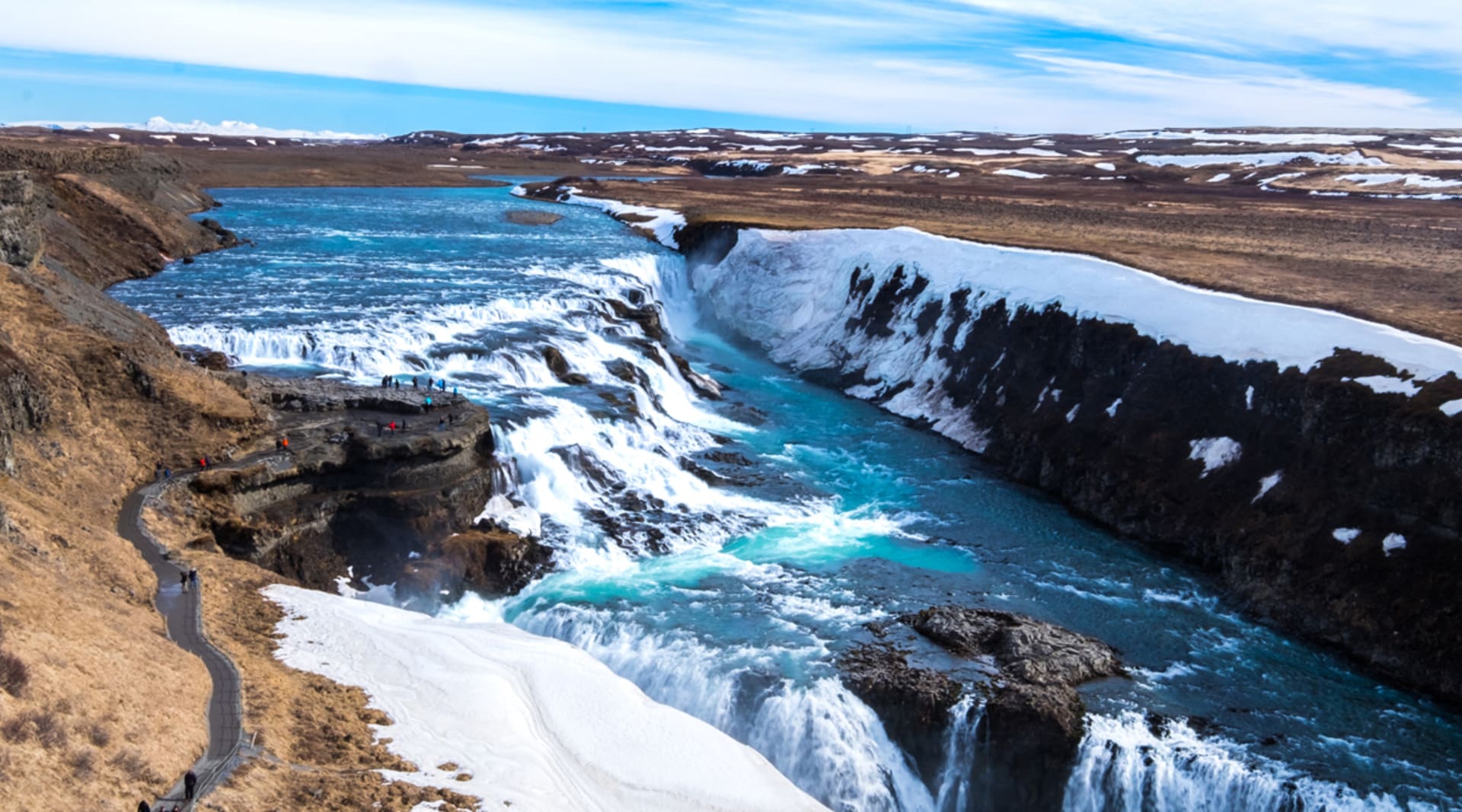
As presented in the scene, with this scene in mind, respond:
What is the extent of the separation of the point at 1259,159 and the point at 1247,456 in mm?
115616

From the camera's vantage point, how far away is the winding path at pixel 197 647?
15445mm

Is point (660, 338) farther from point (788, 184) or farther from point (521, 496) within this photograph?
point (788, 184)

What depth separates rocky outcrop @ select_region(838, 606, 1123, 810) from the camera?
2052cm

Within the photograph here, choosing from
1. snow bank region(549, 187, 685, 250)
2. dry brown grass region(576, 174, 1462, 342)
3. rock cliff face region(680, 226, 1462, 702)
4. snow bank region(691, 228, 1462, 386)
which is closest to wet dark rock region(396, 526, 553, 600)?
rock cliff face region(680, 226, 1462, 702)

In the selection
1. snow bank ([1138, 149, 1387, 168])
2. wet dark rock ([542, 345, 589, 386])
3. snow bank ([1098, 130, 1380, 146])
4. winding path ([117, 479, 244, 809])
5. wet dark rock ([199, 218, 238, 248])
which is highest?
snow bank ([1098, 130, 1380, 146])

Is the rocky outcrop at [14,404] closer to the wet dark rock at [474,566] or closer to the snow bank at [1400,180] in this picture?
the wet dark rock at [474,566]

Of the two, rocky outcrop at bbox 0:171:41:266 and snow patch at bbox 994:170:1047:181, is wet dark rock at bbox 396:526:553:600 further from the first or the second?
snow patch at bbox 994:170:1047:181

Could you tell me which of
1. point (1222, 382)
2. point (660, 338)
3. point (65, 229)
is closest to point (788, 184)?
point (660, 338)

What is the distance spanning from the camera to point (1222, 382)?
3372 centimetres

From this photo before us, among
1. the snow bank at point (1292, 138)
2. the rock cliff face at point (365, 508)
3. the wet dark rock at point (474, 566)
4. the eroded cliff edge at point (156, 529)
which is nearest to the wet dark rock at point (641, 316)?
the eroded cliff edge at point (156, 529)

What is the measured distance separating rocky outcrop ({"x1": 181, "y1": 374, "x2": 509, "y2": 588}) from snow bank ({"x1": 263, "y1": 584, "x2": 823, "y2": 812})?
3.11m

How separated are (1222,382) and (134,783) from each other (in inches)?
1256

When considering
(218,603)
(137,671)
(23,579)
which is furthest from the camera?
(218,603)

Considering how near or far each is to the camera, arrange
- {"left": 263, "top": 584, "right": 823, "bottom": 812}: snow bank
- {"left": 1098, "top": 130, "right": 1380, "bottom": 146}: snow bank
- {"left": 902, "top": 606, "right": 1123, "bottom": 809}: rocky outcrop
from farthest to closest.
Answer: {"left": 1098, "top": 130, "right": 1380, "bottom": 146}: snow bank, {"left": 902, "top": 606, "right": 1123, "bottom": 809}: rocky outcrop, {"left": 263, "top": 584, "right": 823, "bottom": 812}: snow bank
